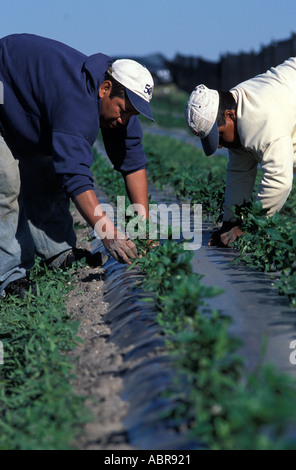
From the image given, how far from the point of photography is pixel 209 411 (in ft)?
5.86

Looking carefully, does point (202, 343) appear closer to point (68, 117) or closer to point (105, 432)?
point (105, 432)

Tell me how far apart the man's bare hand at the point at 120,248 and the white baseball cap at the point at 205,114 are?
2.55 ft

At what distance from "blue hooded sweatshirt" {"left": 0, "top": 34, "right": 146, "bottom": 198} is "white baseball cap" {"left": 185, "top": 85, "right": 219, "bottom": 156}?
55 centimetres

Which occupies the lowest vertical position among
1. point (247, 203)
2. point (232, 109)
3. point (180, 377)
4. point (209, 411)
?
point (247, 203)

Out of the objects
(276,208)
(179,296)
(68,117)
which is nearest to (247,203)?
(276,208)

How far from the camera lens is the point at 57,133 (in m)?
3.04

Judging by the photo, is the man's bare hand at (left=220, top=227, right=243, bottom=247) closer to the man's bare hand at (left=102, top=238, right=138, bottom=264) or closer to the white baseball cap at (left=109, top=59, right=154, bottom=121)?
the man's bare hand at (left=102, top=238, right=138, bottom=264)

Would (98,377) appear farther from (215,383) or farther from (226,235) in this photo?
(226,235)

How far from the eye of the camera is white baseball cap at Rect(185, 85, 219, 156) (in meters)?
3.44

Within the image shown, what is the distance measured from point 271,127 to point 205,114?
373 millimetres

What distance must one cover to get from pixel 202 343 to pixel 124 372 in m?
0.62

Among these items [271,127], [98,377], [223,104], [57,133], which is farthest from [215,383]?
[223,104]

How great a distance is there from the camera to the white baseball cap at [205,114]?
3.44 meters

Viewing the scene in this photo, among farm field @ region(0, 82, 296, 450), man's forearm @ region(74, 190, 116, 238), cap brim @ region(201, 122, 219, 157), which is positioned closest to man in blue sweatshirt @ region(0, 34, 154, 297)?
man's forearm @ region(74, 190, 116, 238)
